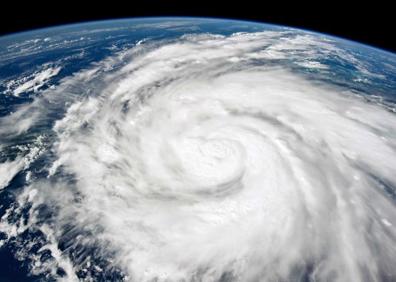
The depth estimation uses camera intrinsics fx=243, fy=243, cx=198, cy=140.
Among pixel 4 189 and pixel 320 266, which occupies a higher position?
pixel 320 266

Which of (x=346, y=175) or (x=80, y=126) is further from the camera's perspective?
(x=80, y=126)

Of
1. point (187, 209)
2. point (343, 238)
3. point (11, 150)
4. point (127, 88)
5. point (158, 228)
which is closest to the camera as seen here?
point (343, 238)

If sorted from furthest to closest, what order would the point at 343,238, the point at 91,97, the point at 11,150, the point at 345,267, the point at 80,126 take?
the point at 91,97, the point at 80,126, the point at 11,150, the point at 343,238, the point at 345,267

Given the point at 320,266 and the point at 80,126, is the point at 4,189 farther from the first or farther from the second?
the point at 320,266

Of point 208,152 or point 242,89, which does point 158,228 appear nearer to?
point 208,152

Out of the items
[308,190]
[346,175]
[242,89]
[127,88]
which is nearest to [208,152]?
[308,190]

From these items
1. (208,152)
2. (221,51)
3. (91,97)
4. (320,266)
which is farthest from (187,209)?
(221,51)
